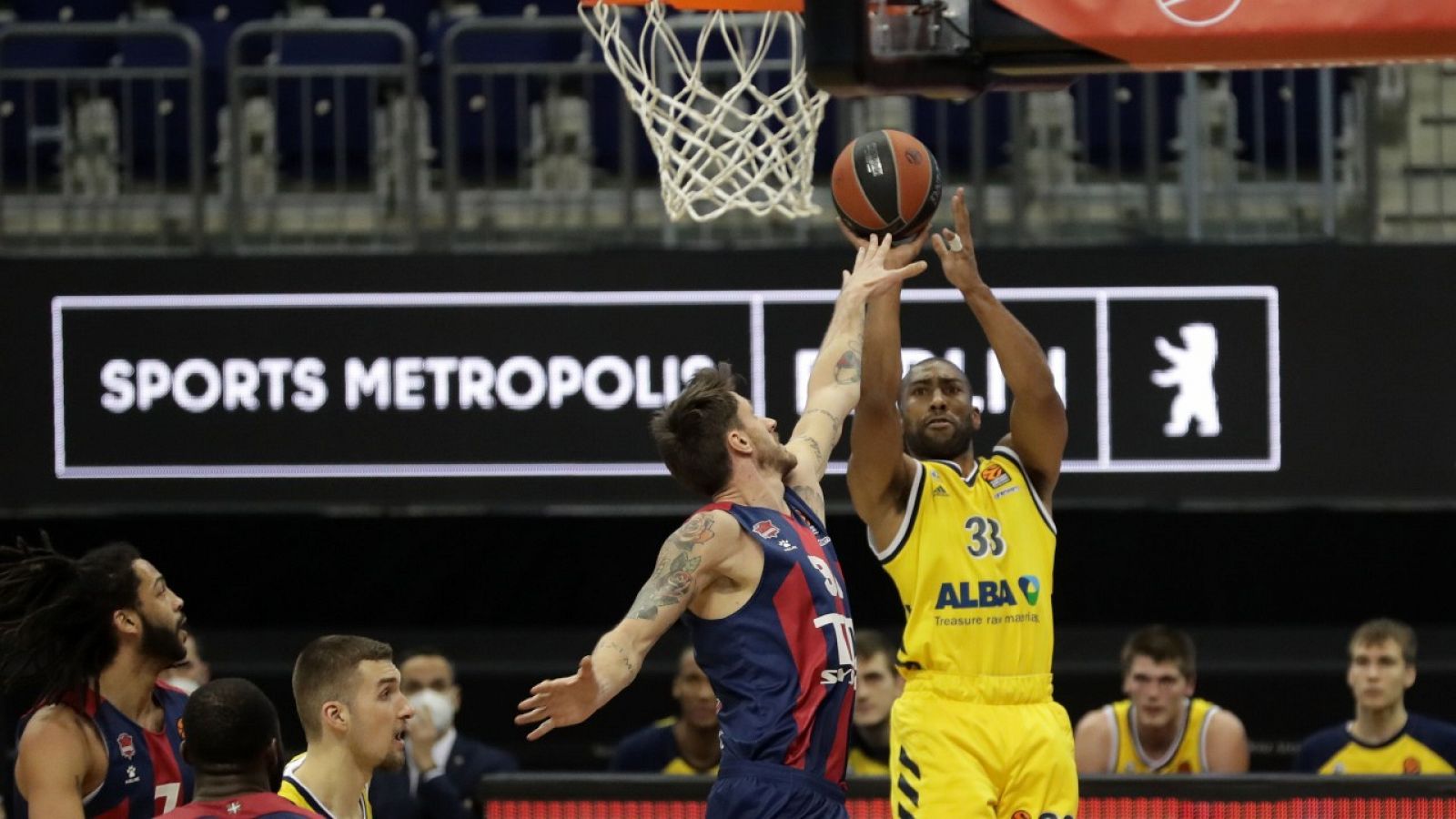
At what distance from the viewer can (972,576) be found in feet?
18.0

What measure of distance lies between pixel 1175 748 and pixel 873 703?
3.58 ft

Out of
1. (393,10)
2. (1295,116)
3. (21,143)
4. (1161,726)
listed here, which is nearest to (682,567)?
(1161,726)

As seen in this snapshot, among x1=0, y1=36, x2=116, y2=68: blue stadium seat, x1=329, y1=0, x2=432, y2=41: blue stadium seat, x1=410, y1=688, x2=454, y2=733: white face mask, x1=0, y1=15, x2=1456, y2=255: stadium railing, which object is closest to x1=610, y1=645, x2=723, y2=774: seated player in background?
x1=410, y1=688, x2=454, y2=733: white face mask

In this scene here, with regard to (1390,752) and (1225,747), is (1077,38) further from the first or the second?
(1390,752)

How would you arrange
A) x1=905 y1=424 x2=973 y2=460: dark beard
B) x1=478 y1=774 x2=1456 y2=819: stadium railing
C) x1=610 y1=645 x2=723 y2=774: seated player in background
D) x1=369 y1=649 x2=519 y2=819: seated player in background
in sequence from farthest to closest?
1. x1=610 y1=645 x2=723 y2=774: seated player in background
2. x1=369 y1=649 x2=519 y2=819: seated player in background
3. x1=478 y1=774 x2=1456 y2=819: stadium railing
4. x1=905 y1=424 x2=973 y2=460: dark beard

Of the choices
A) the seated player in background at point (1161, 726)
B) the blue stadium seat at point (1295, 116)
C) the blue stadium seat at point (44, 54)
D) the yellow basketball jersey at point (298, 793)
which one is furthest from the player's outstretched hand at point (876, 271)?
the blue stadium seat at point (44, 54)

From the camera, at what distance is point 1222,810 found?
22.1 feet

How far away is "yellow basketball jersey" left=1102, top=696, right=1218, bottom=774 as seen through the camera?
7305 mm

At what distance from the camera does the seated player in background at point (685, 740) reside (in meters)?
7.65

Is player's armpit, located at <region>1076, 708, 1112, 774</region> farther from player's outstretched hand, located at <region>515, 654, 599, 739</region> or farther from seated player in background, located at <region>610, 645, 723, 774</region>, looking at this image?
player's outstretched hand, located at <region>515, 654, 599, 739</region>

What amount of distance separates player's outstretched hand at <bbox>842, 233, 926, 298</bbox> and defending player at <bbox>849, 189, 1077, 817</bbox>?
8 cm

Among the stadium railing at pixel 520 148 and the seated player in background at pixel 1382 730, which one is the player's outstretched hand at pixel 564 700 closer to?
the seated player in background at pixel 1382 730

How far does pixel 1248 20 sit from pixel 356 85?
5776 millimetres

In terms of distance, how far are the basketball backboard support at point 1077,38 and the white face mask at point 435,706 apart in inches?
142
